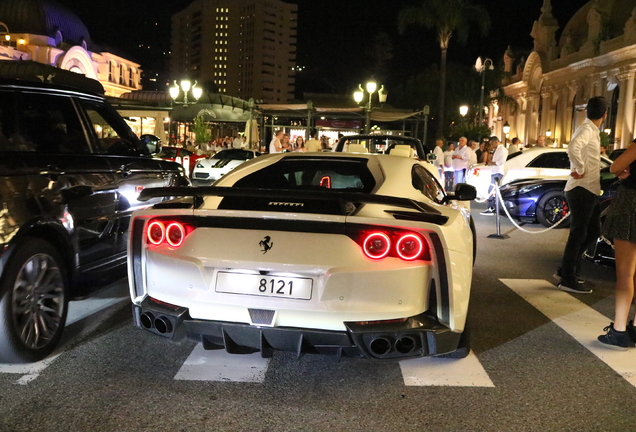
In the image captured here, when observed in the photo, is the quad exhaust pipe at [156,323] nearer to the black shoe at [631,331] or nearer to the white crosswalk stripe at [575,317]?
the white crosswalk stripe at [575,317]

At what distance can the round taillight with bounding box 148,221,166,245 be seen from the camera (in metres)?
4.09

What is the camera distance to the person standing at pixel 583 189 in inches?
273

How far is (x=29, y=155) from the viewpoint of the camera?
4.54 m

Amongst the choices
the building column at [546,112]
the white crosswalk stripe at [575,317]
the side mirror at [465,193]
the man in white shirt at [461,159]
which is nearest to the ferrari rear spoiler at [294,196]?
the side mirror at [465,193]

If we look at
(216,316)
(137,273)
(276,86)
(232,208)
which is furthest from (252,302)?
(276,86)

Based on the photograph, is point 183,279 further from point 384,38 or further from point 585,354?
point 384,38

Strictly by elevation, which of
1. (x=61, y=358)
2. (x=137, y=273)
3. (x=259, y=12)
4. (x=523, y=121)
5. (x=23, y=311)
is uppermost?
(x=259, y=12)

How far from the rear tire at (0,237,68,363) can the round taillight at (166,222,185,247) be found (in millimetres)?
1055

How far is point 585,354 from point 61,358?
3.94 meters

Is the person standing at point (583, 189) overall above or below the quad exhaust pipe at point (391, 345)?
above

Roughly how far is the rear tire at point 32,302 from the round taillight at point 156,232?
91 centimetres

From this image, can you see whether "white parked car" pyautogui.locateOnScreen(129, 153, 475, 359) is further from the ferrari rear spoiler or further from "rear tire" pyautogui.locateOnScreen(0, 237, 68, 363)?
"rear tire" pyautogui.locateOnScreen(0, 237, 68, 363)

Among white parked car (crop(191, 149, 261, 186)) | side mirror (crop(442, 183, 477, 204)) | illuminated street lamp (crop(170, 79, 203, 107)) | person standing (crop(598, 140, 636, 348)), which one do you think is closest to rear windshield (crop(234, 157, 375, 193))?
side mirror (crop(442, 183, 477, 204))

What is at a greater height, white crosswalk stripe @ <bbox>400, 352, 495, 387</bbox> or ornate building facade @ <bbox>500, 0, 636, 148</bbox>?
ornate building facade @ <bbox>500, 0, 636, 148</bbox>
